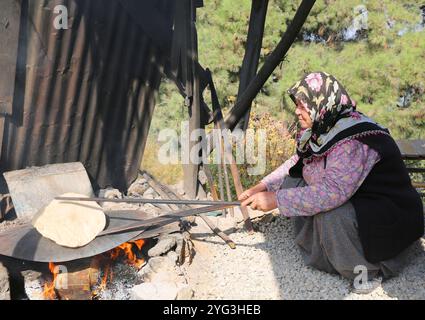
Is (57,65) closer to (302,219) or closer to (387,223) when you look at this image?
(302,219)

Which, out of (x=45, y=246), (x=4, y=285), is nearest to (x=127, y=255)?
(x=45, y=246)

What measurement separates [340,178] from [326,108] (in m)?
0.54

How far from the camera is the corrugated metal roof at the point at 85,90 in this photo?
4051mm

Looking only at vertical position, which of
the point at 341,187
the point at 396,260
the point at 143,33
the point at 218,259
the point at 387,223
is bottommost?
the point at 218,259

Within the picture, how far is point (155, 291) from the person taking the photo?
120 inches

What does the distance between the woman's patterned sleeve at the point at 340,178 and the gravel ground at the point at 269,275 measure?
0.66 metres

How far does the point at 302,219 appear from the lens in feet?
11.6

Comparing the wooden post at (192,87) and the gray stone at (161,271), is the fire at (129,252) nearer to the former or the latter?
the gray stone at (161,271)

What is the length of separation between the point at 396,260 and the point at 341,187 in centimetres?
84

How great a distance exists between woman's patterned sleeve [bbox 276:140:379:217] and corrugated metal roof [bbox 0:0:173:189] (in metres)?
2.79

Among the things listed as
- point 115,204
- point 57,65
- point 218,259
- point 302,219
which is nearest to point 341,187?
point 302,219

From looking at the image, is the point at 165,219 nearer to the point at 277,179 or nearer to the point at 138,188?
the point at 277,179
